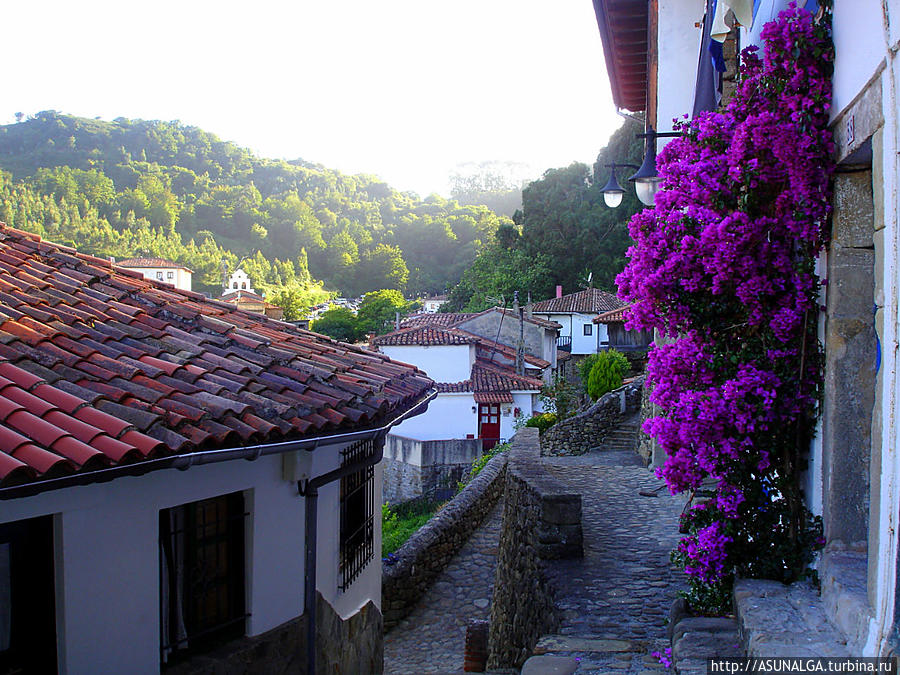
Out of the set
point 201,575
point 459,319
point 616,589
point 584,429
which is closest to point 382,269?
point 459,319

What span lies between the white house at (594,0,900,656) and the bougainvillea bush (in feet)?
0.40

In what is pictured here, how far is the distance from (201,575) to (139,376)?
4.20 ft

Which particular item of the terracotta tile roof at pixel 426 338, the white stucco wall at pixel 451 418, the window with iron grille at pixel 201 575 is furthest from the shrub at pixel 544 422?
the window with iron grille at pixel 201 575

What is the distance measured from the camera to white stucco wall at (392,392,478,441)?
26797mm

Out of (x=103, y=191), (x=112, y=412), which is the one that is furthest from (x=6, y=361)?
(x=103, y=191)

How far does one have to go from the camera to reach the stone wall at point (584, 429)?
15.8m

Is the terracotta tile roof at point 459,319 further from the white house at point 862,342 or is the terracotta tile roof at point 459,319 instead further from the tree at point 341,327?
the white house at point 862,342

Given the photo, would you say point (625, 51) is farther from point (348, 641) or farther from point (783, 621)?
point (783, 621)

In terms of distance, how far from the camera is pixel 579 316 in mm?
40250

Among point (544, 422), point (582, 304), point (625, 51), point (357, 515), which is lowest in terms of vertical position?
point (544, 422)

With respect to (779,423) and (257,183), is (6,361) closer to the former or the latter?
(779,423)

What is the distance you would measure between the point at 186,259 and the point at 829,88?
9418 centimetres

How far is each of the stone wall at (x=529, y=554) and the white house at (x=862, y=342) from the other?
9.58 ft

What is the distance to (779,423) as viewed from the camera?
3861 mm
